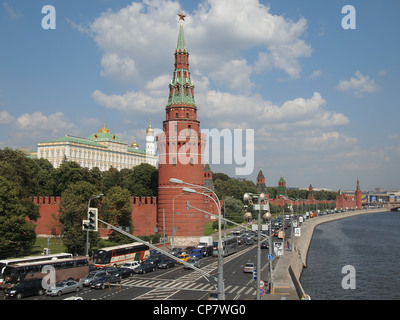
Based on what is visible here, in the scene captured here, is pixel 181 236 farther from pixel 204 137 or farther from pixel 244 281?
pixel 244 281

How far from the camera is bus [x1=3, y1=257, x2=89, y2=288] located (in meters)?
29.9

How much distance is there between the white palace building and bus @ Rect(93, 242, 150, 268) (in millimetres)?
82852

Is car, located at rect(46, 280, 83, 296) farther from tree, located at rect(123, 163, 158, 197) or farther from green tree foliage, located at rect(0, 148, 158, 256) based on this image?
tree, located at rect(123, 163, 158, 197)

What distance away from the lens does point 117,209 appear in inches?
2296

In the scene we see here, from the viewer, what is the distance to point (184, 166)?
2372 inches

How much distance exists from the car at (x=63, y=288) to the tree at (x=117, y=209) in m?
25.5

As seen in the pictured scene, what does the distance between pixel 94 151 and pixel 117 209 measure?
101m

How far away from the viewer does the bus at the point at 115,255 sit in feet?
132

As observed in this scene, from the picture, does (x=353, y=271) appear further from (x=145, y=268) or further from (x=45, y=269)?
(x=45, y=269)

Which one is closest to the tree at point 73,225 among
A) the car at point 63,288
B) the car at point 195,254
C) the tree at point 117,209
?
the tree at point 117,209

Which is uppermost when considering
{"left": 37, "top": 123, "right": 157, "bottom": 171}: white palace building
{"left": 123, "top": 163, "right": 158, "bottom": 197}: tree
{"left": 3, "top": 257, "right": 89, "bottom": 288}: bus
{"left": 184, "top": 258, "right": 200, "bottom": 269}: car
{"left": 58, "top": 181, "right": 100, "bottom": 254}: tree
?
{"left": 37, "top": 123, "right": 157, "bottom": 171}: white palace building

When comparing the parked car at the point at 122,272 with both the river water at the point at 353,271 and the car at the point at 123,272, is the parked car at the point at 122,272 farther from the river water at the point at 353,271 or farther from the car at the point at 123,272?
the river water at the point at 353,271

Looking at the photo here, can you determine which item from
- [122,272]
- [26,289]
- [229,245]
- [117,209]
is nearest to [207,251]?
[229,245]

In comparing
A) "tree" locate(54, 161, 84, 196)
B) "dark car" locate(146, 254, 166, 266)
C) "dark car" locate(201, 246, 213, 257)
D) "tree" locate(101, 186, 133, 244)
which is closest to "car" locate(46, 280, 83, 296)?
"dark car" locate(146, 254, 166, 266)
